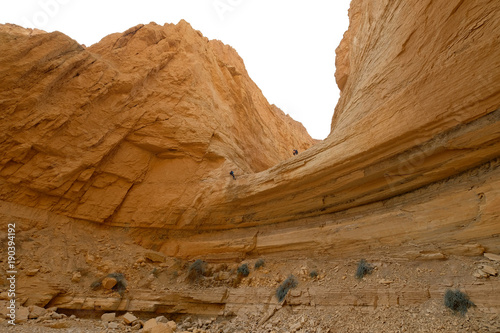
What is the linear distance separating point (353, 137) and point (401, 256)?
12.9 ft

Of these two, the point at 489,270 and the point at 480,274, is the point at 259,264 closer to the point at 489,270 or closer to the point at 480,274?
the point at 480,274

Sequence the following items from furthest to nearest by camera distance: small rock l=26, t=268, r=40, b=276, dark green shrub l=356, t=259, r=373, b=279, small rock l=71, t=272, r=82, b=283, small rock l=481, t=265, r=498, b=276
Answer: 1. small rock l=71, t=272, r=82, b=283
2. small rock l=26, t=268, r=40, b=276
3. dark green shrub l=356, t=259, r=373, b=279
4. small rock l=481, t=265, r=498, b=276

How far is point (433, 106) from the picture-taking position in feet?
24.1

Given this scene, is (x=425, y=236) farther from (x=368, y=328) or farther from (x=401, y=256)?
(x=368, y=328)

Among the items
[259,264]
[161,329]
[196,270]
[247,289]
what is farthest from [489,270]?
[196,270]

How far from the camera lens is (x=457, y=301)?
6.04 m

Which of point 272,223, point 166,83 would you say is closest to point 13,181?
point 166,83

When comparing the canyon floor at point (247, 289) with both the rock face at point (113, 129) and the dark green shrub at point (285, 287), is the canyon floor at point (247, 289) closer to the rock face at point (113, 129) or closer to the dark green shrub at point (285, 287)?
the dark green shrub at point (285, 287)

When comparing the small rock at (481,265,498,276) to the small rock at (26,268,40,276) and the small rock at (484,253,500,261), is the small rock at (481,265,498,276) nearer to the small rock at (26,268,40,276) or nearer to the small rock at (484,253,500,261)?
the small rock at (484,253,500,261)

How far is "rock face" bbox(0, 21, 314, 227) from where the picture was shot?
36.6 feet

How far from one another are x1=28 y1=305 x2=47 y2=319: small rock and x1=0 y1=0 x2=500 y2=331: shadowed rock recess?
0.60m

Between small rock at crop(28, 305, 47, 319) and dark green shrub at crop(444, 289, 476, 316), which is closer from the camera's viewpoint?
dark green shrub at crop(444, 289, 476, 316)

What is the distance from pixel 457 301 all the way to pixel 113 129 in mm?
14168

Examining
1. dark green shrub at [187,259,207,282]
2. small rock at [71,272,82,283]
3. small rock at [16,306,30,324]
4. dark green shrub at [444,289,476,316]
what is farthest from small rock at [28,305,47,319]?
dark green shrub at [444,289,476,316]
